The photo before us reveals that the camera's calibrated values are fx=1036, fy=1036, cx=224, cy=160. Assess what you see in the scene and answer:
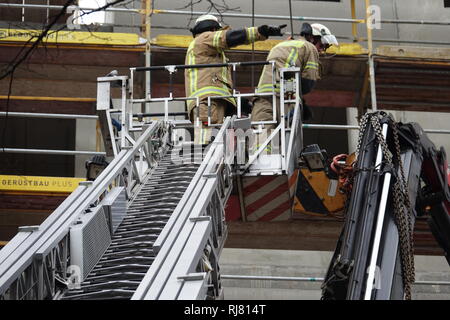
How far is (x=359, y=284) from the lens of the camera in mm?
7016

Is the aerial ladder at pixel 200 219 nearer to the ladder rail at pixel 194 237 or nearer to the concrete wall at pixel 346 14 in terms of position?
the ladder rail at pixel 194 237

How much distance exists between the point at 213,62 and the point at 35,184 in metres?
2.82

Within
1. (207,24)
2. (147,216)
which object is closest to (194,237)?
(147,216)

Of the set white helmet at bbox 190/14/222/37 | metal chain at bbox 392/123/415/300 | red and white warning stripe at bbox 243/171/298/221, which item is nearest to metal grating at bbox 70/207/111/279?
red and white warning stripe at bbox 243/171/298/221

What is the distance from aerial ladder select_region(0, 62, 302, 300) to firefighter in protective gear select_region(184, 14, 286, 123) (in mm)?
265

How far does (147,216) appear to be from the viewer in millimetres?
8453

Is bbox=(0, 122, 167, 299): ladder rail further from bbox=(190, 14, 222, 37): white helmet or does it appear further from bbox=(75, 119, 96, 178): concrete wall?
bbox=(75, 119, 96, 178): concrete wall

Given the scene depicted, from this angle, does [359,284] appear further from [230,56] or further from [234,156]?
[230,56]

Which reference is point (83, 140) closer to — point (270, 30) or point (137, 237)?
point (270, 30)

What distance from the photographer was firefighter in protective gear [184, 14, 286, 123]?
33.6 ft

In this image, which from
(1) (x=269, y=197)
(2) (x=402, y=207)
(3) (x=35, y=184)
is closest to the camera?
(2) (x=402, y=207)

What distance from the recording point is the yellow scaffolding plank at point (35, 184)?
12.0 metres
